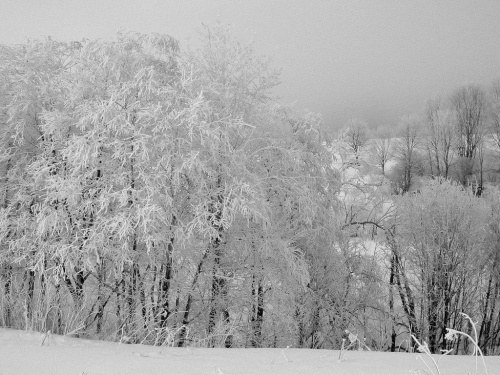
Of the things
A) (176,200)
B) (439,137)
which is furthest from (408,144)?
(176,200)

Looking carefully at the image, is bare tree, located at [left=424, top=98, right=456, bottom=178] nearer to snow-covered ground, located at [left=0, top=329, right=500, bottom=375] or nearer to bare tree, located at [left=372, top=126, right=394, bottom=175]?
bare tree, located at [left=372, top=126, right=394, bottom=175]

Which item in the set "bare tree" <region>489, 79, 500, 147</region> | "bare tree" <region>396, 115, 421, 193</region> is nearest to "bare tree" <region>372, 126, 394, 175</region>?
"bare tree" <region>396, 115, 421, 193</region>

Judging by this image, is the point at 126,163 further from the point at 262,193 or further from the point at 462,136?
the point at 462,136

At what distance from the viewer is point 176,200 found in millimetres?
11328

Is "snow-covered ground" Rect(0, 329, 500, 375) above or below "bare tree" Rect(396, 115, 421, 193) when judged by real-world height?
below

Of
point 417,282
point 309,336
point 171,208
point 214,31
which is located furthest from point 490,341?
point 214,31

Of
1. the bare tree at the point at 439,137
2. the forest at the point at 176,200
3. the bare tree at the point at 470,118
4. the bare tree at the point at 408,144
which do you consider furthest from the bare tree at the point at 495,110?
the forest at the point at 176,200

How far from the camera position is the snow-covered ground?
9.80 ft

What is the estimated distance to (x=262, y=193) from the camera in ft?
36.1

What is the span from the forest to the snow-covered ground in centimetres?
343

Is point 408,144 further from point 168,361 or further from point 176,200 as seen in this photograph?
point 168,361

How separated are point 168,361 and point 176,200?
26.6ft

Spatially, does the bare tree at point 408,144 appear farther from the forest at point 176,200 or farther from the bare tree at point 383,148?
the forest at point 176,200

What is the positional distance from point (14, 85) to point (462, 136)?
39287mm
